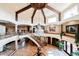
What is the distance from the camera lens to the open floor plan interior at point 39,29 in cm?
205

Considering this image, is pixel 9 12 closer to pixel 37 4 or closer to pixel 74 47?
pixel 37 4

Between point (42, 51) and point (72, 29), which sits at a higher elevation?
point (72, 29)

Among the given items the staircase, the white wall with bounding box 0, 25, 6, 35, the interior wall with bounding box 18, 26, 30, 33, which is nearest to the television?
the staircase

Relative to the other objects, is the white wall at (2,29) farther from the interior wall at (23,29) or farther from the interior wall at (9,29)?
the interior wall at (23,29)

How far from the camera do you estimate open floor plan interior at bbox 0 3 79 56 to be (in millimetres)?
2053

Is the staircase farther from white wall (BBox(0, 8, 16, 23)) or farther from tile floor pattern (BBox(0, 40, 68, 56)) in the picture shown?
white wall (BBox(0, 8, 16, 23))

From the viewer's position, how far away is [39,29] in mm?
2178

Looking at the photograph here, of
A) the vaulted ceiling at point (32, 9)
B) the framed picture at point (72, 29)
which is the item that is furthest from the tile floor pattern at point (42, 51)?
the vaulted ceiling at point (32, 9)

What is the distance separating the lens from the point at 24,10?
2131 millimetres

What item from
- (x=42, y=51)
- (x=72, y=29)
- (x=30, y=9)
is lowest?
(x=42, y=51)

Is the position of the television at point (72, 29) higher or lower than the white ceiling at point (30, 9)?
lower

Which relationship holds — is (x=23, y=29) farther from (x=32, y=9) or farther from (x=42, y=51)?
(x=42, y=51)

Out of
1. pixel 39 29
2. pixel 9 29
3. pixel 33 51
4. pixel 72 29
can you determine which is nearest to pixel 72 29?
pixel 72 29

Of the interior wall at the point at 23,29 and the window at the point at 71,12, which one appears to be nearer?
the window at the point at 71,12
